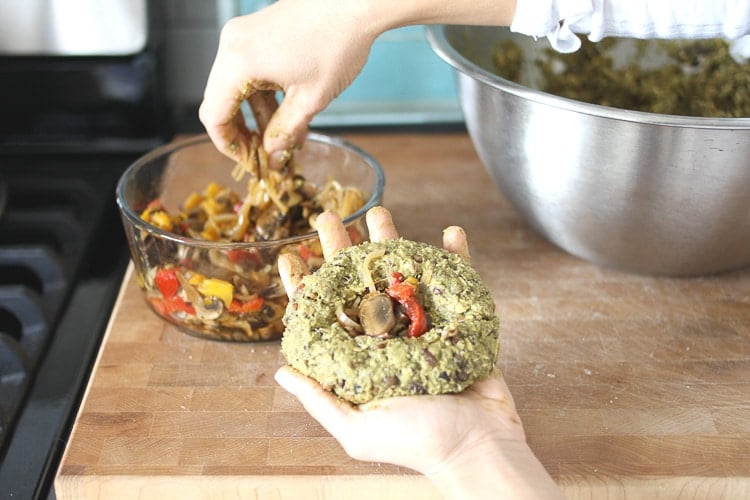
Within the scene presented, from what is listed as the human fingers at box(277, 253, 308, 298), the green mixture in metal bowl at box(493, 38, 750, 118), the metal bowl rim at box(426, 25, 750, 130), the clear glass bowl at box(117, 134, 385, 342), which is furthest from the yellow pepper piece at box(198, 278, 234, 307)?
the green mixture in metal bowl at box(493, 38, 750, 118)

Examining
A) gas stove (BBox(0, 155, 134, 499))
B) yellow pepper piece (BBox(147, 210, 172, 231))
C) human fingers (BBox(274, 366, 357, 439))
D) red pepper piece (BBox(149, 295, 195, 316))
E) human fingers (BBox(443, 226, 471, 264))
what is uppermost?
human fingers (BBox(443, 226, 471, 264))

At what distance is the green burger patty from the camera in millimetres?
810

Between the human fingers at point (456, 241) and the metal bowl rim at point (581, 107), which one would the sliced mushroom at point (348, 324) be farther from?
the metal bowl rim at point (581, 107)

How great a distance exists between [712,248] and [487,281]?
319mm

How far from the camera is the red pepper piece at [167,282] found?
3.59ft

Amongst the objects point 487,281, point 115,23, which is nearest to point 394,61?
point 115,23

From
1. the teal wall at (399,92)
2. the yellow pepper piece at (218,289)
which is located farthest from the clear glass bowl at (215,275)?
the teal wall at (399,92)

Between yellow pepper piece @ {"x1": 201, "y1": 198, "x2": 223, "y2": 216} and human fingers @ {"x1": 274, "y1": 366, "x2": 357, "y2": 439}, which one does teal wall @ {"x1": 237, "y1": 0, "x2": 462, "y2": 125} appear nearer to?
yellow pepper piece @ {"x1": 201, "y1": 198, "x2": 223, "y2": 216}

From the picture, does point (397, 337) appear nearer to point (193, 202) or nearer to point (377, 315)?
point (377, 315)

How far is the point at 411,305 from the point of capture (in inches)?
34.4

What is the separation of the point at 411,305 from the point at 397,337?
0.14 ft

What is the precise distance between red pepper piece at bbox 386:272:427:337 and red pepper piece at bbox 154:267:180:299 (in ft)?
1.13

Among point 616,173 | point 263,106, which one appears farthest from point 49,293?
point 616,173

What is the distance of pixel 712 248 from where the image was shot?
1153mm
